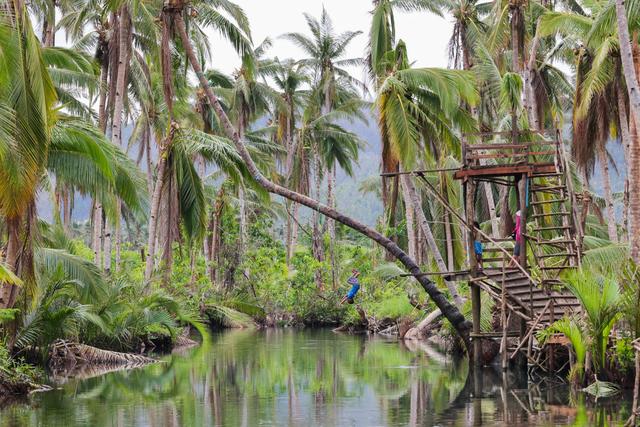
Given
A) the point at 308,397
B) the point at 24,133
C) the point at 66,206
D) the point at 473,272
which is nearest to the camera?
the point at 24,133

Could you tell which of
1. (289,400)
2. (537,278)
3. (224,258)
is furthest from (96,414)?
(224,258)

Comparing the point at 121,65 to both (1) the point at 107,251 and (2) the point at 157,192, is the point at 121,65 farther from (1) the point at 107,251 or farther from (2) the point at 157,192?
(1) the point at 107,251

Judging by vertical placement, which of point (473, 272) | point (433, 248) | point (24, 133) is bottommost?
point (473, 272)

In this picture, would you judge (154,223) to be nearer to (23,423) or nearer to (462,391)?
(462,391)

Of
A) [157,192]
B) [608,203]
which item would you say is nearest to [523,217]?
[157,192]

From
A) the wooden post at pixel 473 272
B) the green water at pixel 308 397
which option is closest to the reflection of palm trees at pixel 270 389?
the green water at pixel 308 397

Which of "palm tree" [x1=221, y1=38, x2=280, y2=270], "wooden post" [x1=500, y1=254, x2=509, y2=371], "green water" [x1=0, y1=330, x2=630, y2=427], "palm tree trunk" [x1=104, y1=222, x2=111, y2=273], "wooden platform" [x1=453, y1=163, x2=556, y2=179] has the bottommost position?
"green water" [x1=0, y1=330, x2=630, y2=427]

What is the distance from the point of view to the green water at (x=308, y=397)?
631 inches

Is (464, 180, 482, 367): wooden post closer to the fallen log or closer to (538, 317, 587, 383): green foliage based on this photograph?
(538, 317, 587, 383): green foliage

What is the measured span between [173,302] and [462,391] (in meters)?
12.4

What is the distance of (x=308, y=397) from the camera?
19.3m

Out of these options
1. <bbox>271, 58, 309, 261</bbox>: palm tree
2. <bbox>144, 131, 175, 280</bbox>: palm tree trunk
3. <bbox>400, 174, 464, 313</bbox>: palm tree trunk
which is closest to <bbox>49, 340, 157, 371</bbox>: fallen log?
<bbox>144, 131, 175, 280</bbox>: palm tree trunk

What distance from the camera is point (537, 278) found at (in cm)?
2405

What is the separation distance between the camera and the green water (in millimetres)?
16016
